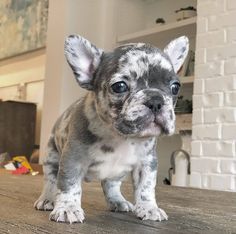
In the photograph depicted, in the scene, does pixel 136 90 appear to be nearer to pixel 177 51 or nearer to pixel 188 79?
pixel 177 51

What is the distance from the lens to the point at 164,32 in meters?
3.58

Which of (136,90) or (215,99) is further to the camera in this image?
(215,99)

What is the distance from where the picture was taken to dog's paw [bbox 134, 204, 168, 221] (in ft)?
3.54

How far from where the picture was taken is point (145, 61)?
1.01m

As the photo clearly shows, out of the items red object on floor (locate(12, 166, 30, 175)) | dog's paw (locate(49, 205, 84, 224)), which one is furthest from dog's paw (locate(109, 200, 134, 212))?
red object on floor (locate(12, 166, 30, 175))

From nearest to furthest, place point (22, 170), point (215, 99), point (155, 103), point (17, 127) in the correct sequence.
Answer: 1. point (155, 103)
2. point (215, 99)
3. point (22, 170)
4. point (17, 127)

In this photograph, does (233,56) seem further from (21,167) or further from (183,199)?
(21,167)

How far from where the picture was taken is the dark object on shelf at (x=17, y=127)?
15.8 feet

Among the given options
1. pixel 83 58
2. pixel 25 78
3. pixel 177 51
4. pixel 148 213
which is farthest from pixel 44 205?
pixel 25 78

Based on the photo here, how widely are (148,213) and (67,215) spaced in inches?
7.8

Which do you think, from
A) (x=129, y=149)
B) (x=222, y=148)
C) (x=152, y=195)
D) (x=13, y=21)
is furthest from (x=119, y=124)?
(x=13, y=21)

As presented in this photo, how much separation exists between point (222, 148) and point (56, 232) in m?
2.02

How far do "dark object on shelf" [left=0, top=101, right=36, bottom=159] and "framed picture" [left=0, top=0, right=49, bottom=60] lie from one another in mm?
652

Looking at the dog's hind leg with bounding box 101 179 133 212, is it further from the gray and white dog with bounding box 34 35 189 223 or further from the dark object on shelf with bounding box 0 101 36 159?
the dark object on shelf with bounding box 0 101 36 159
